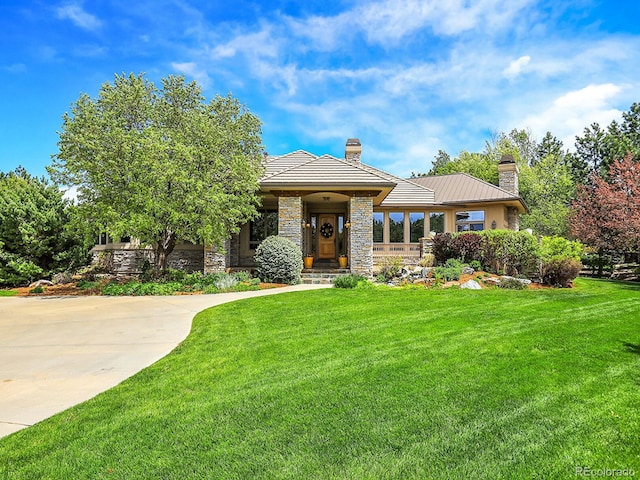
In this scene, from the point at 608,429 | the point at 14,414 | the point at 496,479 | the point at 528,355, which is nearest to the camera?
the point at 496,479

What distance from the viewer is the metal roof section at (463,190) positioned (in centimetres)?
1912

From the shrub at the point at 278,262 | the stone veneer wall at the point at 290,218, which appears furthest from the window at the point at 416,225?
the shrub at the point at 278,262

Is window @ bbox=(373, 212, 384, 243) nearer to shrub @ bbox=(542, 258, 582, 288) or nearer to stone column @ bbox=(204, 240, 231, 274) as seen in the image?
stone column @ bbox=(204, 240, 231, 274)

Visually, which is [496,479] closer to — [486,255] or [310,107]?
[486,255]

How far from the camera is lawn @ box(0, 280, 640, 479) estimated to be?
7.82 feet

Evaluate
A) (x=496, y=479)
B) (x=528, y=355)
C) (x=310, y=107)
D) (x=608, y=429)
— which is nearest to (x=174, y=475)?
(x=496, y=479)

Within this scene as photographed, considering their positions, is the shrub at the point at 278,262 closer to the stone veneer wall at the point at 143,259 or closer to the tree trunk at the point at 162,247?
the tree trunk at the point at 162,247

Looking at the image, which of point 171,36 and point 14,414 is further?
point 171,36

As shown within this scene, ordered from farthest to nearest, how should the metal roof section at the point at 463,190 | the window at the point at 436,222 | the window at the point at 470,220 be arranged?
the window at the point at 436,222, the window at the point at 470,220, the metal roof section at the point at 463,190

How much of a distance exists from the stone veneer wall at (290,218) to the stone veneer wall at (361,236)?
2.10 meters

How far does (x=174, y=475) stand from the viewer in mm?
2281

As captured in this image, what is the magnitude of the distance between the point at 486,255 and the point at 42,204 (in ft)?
54.3

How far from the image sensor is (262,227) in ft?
56.8

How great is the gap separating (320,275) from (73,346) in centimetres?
966
